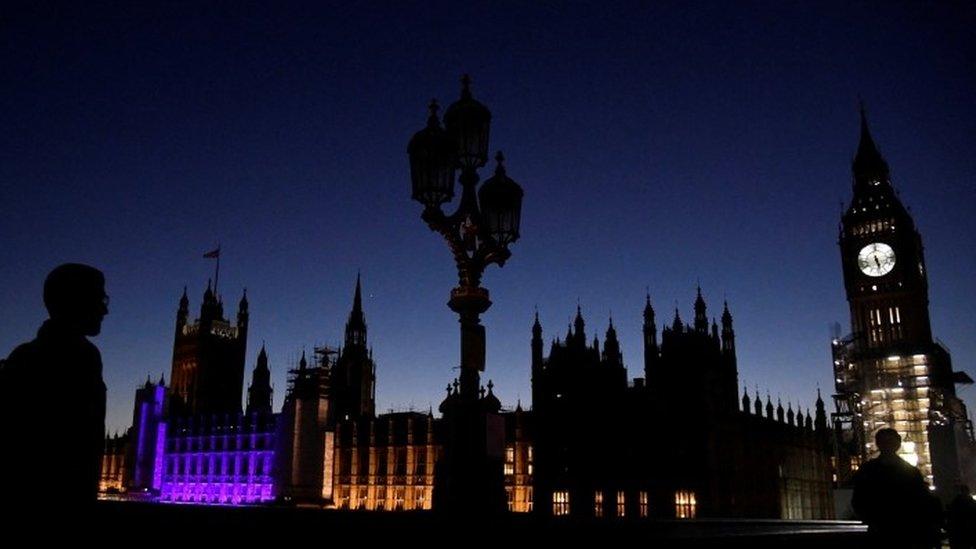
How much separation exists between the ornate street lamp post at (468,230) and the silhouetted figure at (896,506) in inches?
187

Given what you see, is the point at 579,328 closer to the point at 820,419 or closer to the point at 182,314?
the point at 820,419

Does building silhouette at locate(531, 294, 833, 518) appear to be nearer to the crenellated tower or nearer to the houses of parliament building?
the houses of parliament building

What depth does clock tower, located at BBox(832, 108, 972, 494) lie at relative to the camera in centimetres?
6234

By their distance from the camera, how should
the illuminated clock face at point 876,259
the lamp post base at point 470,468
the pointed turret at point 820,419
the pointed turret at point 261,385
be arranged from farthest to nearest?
1. the pointed turret at point 261,385
2. the illuminated clock face at point 876,259
3. the pointed turret at point 820,419
4. the lamp post base at point 470,468

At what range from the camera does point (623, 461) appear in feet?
155

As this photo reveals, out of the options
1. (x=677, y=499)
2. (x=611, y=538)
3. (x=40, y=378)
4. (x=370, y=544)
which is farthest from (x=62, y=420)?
(x=677, y=499)

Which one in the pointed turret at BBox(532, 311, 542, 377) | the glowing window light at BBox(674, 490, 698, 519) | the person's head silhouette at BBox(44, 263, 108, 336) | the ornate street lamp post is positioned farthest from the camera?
the pointed turret at BBox(532, 311, 542, 377)

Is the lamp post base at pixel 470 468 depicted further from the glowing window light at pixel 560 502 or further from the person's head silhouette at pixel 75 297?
the glowing window light at pixel 560 502

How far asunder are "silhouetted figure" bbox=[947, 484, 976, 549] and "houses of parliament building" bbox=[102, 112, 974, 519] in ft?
63.5

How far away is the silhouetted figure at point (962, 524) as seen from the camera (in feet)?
36.7

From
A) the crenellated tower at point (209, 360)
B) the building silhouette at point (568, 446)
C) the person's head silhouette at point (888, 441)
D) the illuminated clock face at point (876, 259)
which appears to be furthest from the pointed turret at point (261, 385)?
the person's head silhouette at point (888, 441)

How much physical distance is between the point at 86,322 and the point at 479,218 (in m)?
8.49

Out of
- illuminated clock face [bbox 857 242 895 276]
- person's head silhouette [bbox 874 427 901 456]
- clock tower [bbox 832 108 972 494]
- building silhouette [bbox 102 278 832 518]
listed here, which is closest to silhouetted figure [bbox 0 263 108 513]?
person's head silhouette [bbox 874 427 901 456]

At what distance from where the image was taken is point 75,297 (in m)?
2.62
